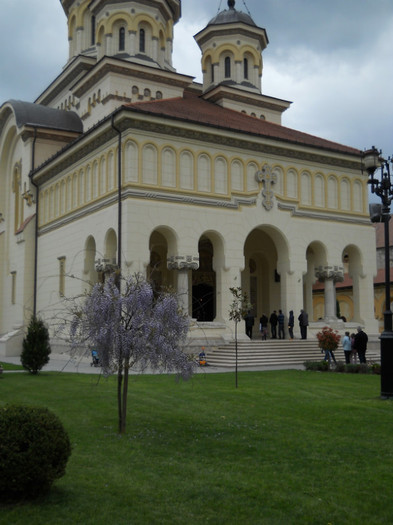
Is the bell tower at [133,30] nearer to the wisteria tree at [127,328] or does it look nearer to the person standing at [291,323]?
the person standing at [291,323]

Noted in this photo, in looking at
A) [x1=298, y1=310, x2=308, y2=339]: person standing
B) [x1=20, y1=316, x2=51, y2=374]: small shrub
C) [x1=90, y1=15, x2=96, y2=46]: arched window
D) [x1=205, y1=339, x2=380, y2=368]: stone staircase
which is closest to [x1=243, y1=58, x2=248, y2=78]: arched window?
[x1=90, y1=15, x2=96, y2=46]: arched window

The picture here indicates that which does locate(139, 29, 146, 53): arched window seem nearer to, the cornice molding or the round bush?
the cornice molding

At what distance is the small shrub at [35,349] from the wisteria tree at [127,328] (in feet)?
35.6

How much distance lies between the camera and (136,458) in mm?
8359

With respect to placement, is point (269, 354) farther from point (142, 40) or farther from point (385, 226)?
point (142, 40)

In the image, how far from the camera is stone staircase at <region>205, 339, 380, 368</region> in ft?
80.6

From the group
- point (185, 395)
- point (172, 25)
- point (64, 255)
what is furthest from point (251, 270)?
point (185, 395)

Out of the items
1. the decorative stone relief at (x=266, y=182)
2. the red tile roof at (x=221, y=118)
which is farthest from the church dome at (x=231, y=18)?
the decorative stone relief at (x=266, y=182)

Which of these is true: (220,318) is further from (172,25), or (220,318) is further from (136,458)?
(172,25)

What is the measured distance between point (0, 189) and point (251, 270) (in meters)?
19.7

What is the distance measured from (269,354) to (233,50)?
23598mm

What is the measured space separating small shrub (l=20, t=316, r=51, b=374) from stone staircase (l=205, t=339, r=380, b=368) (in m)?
7.26

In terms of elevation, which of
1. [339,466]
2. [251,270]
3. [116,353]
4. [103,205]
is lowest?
[339,466]

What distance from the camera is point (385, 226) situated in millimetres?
14430
